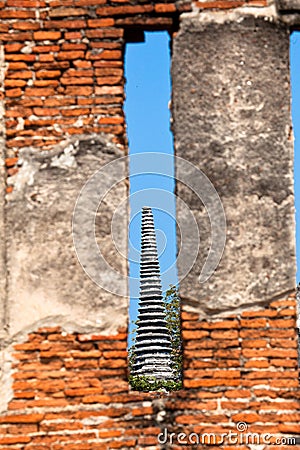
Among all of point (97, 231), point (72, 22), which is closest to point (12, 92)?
point (72, 22)

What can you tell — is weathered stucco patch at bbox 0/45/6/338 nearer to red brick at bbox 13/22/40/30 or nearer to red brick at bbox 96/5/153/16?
red brick at bbox 13/22/40/30

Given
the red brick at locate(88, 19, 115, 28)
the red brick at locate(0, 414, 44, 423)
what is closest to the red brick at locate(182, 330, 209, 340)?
the red brick at locate(0, 414, 44, 423)

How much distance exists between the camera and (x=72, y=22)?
5.45 m

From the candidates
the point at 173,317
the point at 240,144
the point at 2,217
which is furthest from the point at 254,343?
the point at 173,317

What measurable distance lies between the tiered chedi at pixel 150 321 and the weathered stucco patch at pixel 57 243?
5.65m

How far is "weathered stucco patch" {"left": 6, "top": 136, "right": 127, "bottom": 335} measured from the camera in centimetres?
522

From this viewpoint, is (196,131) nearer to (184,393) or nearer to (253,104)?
(253,104)

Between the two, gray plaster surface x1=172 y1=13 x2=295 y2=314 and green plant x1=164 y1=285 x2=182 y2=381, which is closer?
gray plaster surface x1=172 y1=13 x2=295 y2=314

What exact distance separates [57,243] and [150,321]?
20.3ft

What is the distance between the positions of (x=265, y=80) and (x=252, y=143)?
40cm

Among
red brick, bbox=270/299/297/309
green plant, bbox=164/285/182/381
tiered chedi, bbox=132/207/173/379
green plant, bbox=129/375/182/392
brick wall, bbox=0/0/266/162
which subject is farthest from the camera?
green plant, bbox=164/285/182/381

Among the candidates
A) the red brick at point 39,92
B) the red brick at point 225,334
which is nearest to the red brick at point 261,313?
the red brick at point 225,334

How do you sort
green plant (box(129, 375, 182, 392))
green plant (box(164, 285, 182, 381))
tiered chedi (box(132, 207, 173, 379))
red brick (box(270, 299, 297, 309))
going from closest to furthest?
red brick (box(270, 299, 297, 309)), green plant (box(129, 375, 182, 392)), tiered chedi (box(132, 207, 173, 379)), green plant (box(164, 285, 182, 381))

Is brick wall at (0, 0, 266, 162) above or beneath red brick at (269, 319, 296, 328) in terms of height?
above
